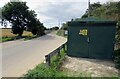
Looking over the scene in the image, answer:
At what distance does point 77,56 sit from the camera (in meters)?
15.3

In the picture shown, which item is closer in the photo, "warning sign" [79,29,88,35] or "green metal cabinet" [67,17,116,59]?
"green metal cabinet" [67,17,116,59]

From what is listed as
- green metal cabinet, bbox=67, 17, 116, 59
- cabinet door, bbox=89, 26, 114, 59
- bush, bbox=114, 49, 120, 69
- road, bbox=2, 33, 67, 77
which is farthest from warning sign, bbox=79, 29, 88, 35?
road, bbox=2, 33, 67, 77

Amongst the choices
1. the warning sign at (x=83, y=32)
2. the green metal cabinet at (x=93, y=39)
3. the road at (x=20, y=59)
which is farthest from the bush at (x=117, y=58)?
the road at (x=20, y=59)

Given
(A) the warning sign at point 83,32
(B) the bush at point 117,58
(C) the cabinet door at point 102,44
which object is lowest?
(B) the bush at point 117,58

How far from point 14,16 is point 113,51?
56019 mm

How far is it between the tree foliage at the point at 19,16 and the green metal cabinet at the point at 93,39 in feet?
174

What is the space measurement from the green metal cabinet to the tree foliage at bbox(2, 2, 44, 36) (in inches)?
2084

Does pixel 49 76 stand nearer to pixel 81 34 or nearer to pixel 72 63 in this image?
pixel 72 63

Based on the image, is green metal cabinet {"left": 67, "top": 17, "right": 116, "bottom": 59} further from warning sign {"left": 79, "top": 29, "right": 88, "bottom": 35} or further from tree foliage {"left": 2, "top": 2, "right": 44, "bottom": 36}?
tree foliage {"left": 2, "top": 2, "right": 44, "bottom": 36}

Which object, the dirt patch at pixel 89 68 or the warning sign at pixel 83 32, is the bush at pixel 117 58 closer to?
the dirt patch at pixel 89 68

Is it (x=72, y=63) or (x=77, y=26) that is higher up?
(x=77, y=26)

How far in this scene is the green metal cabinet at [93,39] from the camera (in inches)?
583

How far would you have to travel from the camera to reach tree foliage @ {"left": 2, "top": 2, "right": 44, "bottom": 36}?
67.8 m

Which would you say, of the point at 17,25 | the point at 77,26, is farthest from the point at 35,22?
the point at 77,26
